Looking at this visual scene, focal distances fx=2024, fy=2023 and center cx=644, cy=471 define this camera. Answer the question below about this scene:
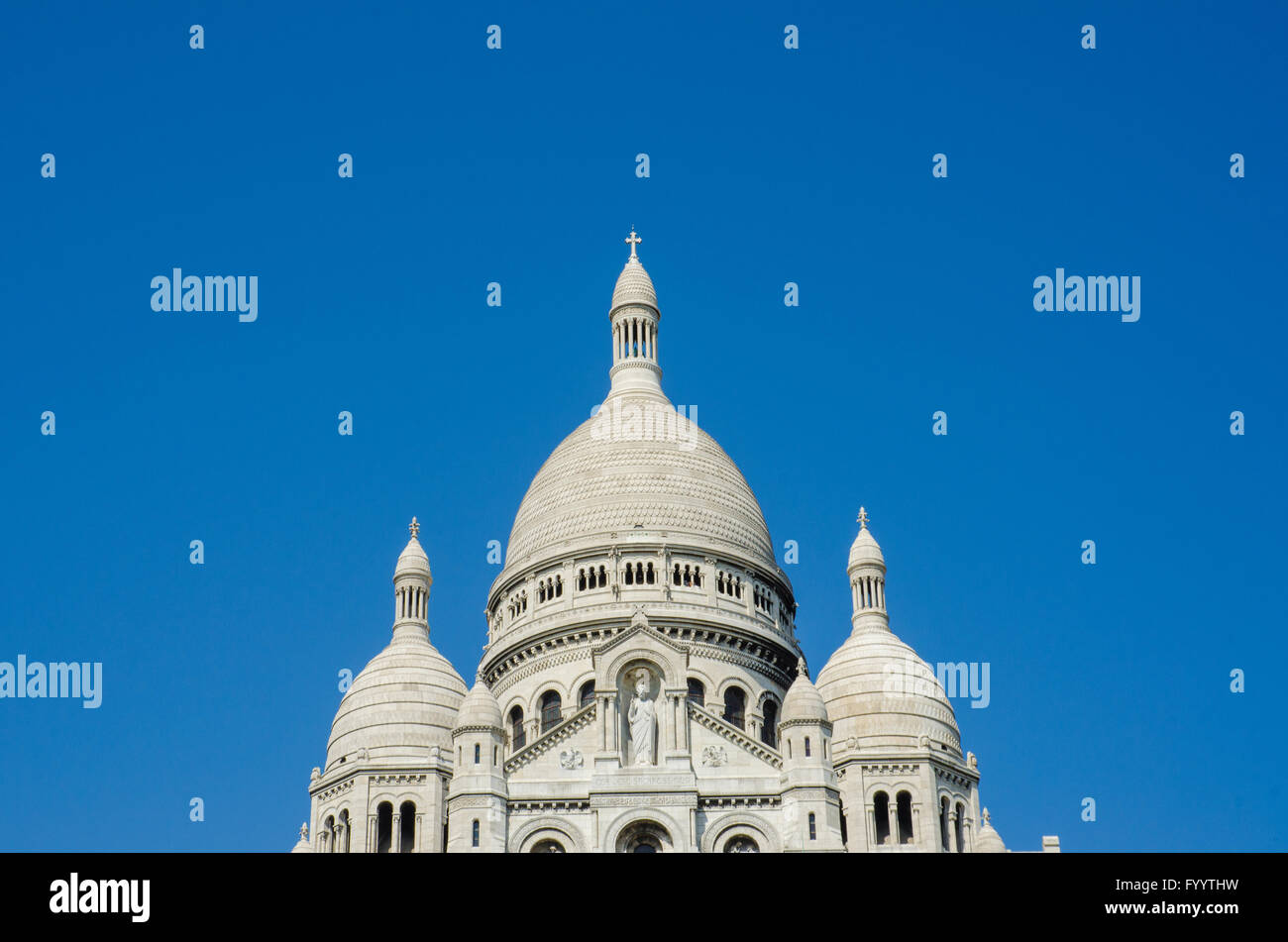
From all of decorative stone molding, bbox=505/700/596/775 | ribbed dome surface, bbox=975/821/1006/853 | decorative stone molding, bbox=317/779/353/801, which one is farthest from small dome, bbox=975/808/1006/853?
decorative stone molding, bbox=317/779/353/801

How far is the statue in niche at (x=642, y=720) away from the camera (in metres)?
62.0

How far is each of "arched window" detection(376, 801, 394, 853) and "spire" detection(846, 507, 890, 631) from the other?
2004 cm

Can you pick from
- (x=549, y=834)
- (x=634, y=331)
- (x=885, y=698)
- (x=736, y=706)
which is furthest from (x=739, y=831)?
(x=634, y=331)

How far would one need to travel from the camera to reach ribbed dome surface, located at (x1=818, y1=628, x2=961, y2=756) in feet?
234

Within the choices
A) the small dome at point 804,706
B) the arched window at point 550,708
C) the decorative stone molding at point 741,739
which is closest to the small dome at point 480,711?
the decorative stone molding at point 741,739

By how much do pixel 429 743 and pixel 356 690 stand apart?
3990 millimetres

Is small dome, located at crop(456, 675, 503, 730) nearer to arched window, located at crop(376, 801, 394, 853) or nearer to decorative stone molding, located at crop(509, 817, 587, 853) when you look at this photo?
decorative stone molding, located at crop(509, 817, 587, 853)

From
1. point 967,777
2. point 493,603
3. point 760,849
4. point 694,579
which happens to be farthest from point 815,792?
point 493,603

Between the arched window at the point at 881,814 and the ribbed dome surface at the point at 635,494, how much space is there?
516 inches

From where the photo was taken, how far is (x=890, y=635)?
2990 inches

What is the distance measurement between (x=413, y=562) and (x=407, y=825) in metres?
13.9

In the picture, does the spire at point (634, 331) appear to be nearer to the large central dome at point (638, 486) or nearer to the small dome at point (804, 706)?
the large central dome at point (638, 486)

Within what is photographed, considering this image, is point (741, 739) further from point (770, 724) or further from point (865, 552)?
point (865, 552)
